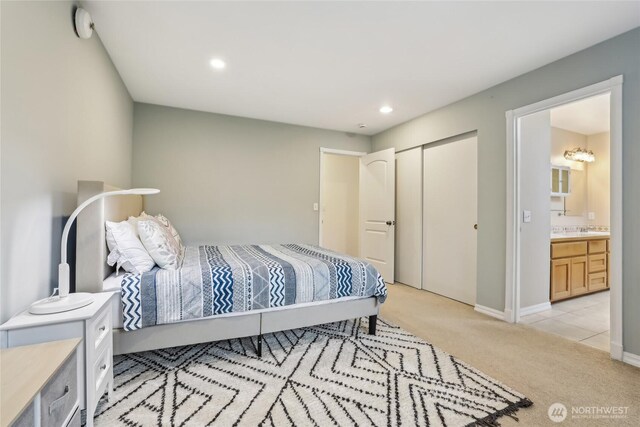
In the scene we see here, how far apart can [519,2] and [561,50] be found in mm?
889

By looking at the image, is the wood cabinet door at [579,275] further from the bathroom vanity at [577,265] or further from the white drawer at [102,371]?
the white drawer at [102,371]

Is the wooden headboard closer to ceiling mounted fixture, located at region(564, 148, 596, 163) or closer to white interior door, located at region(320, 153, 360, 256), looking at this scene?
white interior door, located at region(320, 153, 360, 256)

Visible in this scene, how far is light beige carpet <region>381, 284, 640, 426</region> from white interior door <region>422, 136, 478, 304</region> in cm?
48

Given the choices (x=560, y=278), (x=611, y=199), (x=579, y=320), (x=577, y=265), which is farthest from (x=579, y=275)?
(x=611, y=199)

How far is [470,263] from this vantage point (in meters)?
3.45

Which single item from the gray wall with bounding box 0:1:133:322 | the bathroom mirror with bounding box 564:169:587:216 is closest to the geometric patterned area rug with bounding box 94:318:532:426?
the gray wall with bounding box 0:1:133:322

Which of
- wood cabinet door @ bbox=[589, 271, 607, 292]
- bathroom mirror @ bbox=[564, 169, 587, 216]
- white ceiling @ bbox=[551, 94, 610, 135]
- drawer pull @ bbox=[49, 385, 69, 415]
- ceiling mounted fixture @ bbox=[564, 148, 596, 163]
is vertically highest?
white ceiling @ bbox=[551, 94, 610, 135]

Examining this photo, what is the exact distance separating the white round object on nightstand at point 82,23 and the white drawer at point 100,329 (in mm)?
1792

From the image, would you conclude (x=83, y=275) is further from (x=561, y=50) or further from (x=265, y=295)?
(x=561, y=50)

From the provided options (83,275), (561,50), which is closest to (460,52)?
(561,50)

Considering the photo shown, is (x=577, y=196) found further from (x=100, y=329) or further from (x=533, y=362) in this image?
(x=100, y=329)

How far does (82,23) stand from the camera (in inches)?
73.7

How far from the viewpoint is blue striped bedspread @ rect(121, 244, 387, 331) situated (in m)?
1.84

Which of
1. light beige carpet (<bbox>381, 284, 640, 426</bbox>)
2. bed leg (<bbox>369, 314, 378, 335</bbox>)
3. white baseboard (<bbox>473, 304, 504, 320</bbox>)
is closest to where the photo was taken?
light beige carpet (<bbox>381, 284, 640, 426</bbox>)
